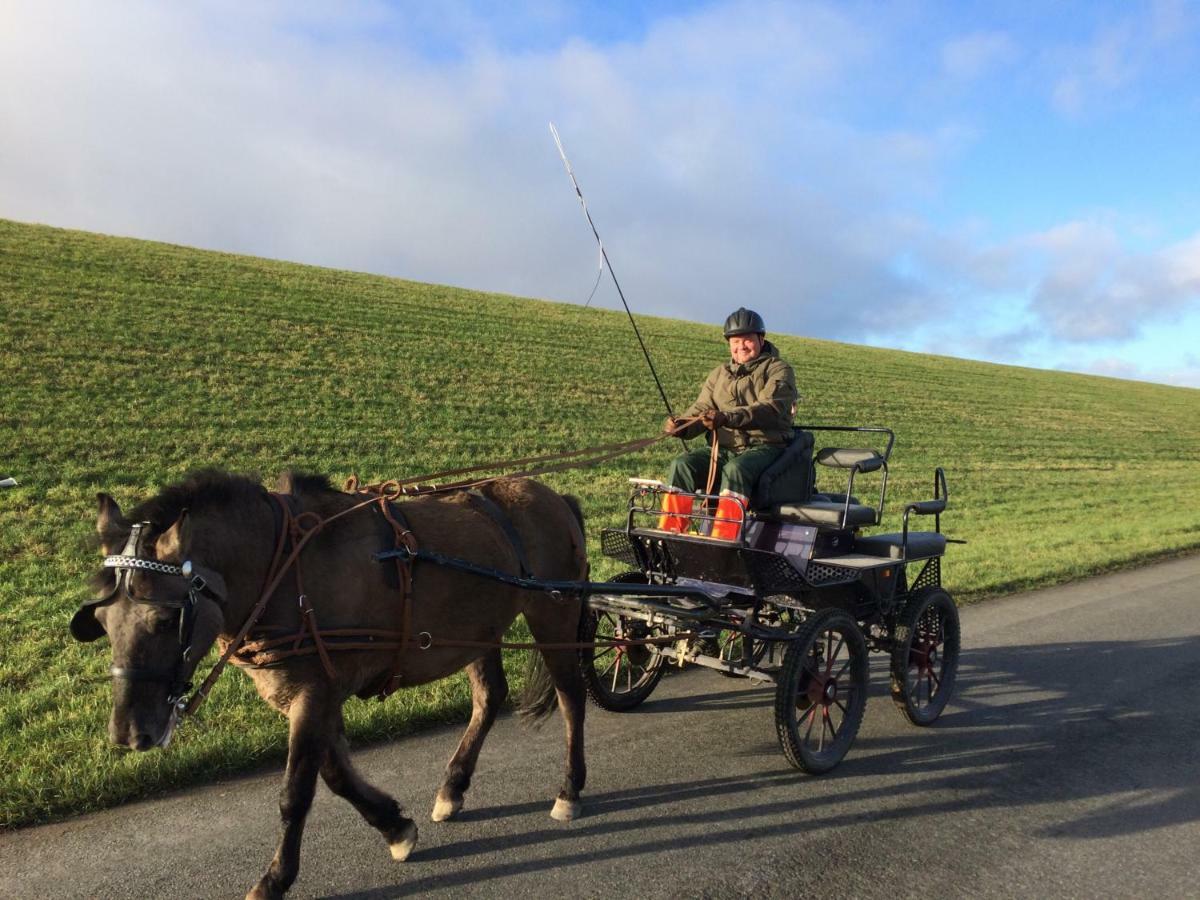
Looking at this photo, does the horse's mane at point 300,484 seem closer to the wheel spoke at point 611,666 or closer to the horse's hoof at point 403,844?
the horse's hoof at point 403,844

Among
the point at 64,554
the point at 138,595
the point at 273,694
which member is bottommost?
the point at 64,554

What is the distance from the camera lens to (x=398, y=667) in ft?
11.8

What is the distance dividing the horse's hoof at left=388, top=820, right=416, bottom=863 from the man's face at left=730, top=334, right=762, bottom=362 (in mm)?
3689

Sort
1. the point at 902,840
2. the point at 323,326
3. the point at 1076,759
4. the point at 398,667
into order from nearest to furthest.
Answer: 1. the point at 398,667
2. the point at 902,840
3. the point at 1076,759
4. the point at 323,326

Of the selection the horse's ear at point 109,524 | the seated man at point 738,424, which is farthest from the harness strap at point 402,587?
the seated man at point 738,424

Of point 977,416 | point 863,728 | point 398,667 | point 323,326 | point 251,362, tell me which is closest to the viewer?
point 398,667

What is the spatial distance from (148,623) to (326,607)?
0.69 metres

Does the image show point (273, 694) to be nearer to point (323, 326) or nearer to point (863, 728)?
point (863, 728)

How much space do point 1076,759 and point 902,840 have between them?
158cm

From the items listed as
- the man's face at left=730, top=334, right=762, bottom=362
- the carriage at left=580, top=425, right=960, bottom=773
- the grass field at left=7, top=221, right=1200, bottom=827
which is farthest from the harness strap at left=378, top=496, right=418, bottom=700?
the man's face at left=730, top=334, right=762, bottom=362

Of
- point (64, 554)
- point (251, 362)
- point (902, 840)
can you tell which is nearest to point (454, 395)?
point (251, 362)

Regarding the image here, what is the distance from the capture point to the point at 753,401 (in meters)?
5.79

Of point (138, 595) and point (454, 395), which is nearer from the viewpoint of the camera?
point (138, 595)

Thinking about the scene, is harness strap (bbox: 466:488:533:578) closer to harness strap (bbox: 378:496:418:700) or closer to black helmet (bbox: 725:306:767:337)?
harness strap (bbox: 378:496:418:700)
